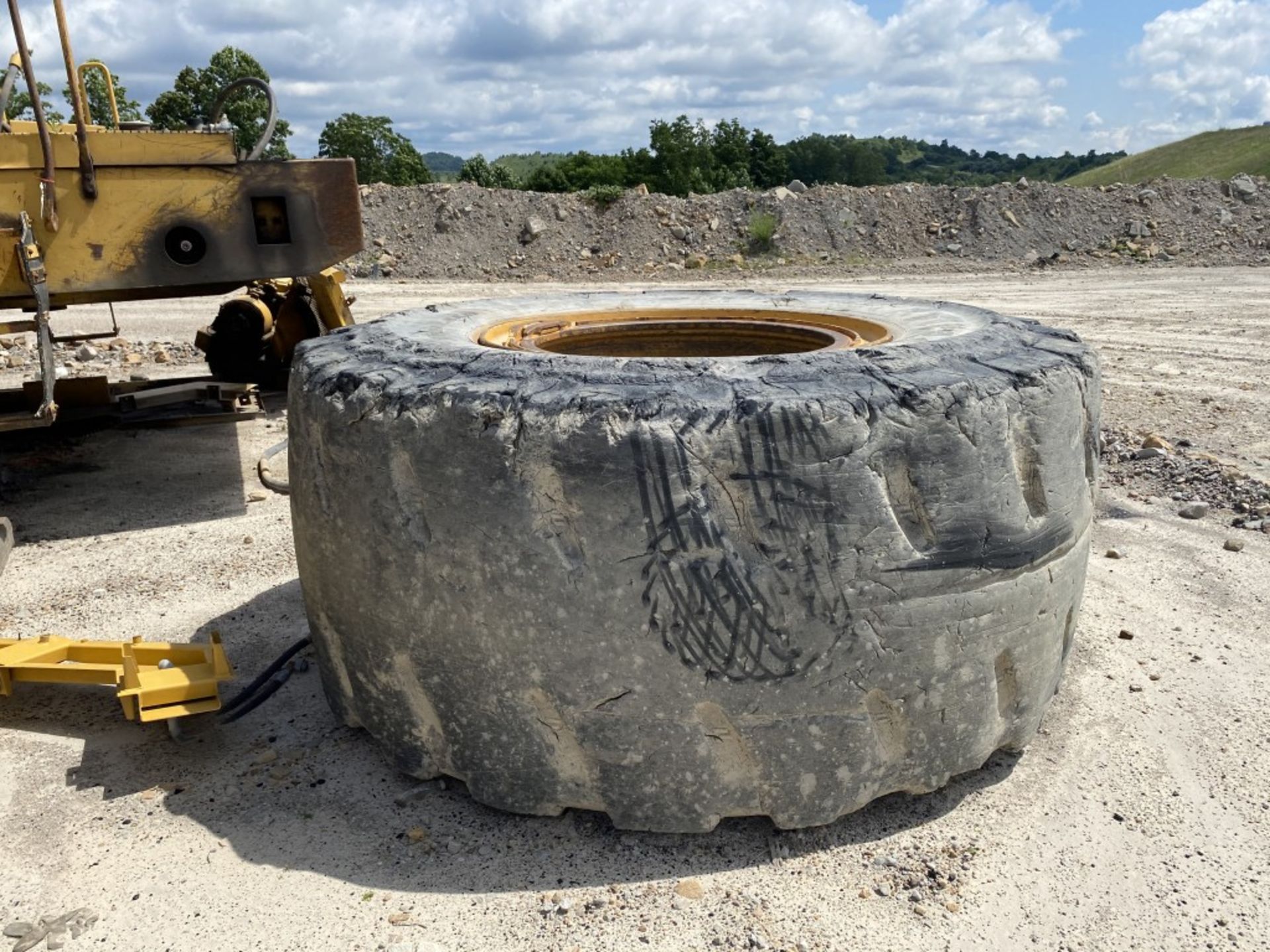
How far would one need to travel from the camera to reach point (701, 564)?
81.1 inches

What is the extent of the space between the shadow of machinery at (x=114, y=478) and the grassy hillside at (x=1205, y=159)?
1597 inches

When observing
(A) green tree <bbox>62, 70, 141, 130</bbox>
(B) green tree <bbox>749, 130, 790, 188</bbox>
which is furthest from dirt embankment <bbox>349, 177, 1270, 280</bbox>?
(B) green tree <bbox>749, 130, 790, 188</bbox>

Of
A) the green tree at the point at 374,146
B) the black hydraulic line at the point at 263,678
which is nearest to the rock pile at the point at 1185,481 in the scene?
the black hydraulic line at the point at 263,678

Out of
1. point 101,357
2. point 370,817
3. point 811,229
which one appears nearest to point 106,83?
point 101,357

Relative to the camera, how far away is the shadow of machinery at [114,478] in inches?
198

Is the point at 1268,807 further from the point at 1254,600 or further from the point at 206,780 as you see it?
the point at 206,780

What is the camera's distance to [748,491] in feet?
6.72

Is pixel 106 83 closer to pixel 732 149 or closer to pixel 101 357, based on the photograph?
pixel 101 357

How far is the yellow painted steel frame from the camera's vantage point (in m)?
2.77

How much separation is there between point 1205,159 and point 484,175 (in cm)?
3240

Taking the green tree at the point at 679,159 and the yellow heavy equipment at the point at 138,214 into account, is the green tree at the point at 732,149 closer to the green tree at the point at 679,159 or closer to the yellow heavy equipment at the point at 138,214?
the green tree at the point at 679,159

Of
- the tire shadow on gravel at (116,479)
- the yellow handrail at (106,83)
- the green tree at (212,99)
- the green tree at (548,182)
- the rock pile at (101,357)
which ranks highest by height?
the green tree at (212,99)

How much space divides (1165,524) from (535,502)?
Answer: 3508 millimetres

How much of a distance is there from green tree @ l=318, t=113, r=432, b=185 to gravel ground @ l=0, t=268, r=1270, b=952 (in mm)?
37076
